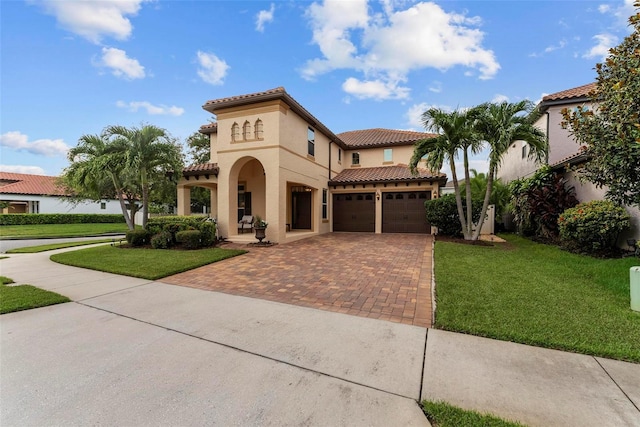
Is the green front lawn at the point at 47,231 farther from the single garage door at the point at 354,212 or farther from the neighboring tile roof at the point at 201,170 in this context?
the single garage door at the point at 354,212

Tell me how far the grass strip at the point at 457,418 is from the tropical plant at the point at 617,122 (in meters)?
4.70

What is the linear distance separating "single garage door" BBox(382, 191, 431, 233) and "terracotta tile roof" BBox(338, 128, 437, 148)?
3.72m

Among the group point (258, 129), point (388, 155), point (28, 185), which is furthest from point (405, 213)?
point (28, 185)

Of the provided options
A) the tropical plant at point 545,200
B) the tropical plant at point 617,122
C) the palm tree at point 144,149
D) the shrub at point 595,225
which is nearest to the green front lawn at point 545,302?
the shrub at point 595,225

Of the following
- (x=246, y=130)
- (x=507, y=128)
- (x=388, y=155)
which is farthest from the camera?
(x=388, y=155)

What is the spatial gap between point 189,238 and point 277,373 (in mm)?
8997

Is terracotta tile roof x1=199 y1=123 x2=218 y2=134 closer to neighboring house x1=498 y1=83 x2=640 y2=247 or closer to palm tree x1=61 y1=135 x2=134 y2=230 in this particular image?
palm tree x1=61 y1=135 x2=134 y2=230

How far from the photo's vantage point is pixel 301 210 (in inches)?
688

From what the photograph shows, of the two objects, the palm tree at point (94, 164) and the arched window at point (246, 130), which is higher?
the arched window at point (246, 130)

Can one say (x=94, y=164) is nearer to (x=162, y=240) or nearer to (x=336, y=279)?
(x=162, y=240)

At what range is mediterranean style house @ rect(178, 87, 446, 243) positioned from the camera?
12.3 m

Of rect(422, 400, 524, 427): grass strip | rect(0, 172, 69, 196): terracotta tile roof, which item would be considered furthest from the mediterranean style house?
rect(0, 172, 69, 196): terracotta tile roof

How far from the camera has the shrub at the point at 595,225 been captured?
7.69 meters

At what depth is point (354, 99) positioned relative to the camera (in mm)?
17875
